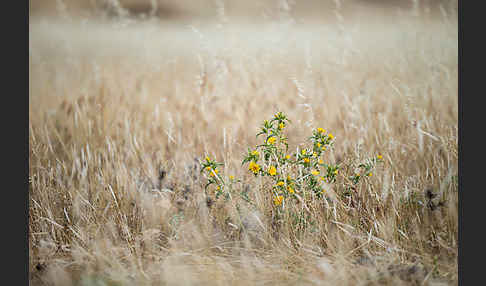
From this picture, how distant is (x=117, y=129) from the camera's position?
2561mm

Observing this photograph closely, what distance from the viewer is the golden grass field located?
5.41 feet

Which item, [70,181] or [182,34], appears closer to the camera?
[70,181]

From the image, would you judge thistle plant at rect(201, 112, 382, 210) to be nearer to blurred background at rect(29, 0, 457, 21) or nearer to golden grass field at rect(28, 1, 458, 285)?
golden grass field at rect(28, 1, 458, 285)

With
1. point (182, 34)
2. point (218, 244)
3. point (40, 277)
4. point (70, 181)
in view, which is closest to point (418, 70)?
point (218, 244)

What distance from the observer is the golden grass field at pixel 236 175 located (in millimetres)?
1649

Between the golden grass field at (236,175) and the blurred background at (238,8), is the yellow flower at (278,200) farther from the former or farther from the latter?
the blurred background at (238,8)

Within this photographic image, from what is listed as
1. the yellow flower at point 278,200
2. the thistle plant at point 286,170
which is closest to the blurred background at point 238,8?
the thistle plant at point 286,170

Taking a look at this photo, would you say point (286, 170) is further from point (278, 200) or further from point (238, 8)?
point (238, 8)

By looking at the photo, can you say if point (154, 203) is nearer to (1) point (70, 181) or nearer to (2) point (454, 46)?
(1) point (70, 181)

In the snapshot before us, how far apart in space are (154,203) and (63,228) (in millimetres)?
469

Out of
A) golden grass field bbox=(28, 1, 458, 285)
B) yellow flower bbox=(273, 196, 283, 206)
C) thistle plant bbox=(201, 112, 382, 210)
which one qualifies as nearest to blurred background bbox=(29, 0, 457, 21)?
golden grass field bbox=(28, 1, 458, 285)

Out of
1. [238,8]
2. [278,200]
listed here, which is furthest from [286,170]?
[238,8]

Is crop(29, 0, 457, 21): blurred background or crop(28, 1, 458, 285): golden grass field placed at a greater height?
crop(29, 0, 457, 21): blurred background

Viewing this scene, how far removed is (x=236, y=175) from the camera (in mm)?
2146
